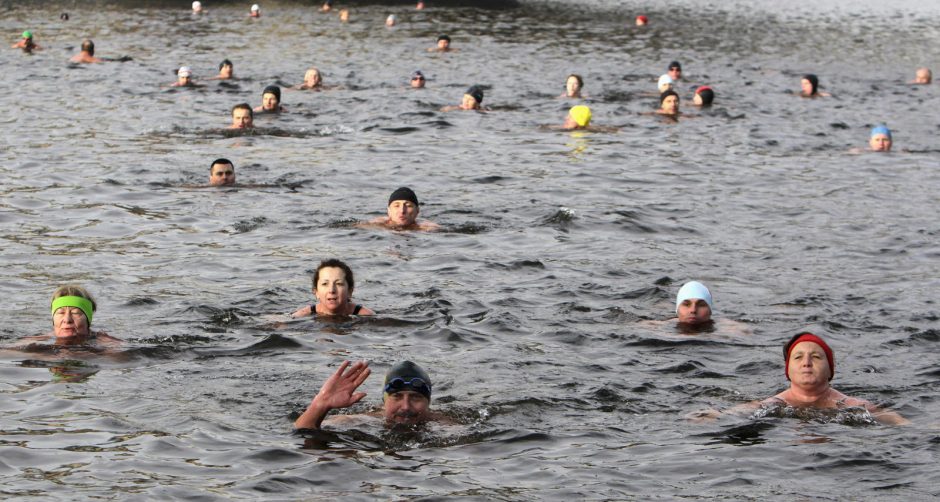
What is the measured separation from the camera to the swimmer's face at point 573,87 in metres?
32.5

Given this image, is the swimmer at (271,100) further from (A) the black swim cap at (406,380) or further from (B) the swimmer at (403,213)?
(A) the black swim cap at (406,380)

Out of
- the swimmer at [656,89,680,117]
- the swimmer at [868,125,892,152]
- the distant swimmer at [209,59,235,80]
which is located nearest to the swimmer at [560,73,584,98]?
the swimmer at [656,89,680,117]

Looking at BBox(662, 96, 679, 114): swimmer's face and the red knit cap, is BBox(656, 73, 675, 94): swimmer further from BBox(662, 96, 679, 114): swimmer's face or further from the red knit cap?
the red knit cap

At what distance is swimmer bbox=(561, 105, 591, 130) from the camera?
1121 inches

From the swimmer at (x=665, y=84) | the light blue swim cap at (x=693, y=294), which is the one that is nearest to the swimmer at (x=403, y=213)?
the light blue swim cap at (x=693, y=294)

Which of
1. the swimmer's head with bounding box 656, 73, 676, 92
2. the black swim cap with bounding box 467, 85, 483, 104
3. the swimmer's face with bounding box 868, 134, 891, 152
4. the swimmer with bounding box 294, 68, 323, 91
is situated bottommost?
the swimmer's face with bounding box 868, 134, 891, 152

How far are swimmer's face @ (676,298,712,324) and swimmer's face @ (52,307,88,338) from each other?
665cm

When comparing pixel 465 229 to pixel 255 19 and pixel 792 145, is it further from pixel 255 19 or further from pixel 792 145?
pixel 255 19

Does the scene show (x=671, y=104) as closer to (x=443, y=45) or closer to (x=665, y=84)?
(x=665, y=84)

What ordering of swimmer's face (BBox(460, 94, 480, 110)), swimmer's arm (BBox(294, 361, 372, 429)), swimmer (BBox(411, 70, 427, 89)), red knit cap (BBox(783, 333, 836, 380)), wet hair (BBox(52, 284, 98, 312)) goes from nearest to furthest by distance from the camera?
swimmer's arm (BBox(294, 361, 372, 429))
red knit cap (BBox(783, 333, 836, 380))
wet hair (BBox(52, 284, 98, 312))
swimmer's face (BBox(460, 94, 480, 110))
swimmer (BBox(411, 70, 427, 89))

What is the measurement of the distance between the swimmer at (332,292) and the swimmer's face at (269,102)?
52.1ft

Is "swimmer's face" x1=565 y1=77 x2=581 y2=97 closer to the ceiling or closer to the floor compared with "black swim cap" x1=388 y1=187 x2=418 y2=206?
closer to the ceiling

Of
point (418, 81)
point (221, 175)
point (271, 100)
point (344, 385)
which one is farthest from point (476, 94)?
point (344, 385)

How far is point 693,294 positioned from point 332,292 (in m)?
4.18
